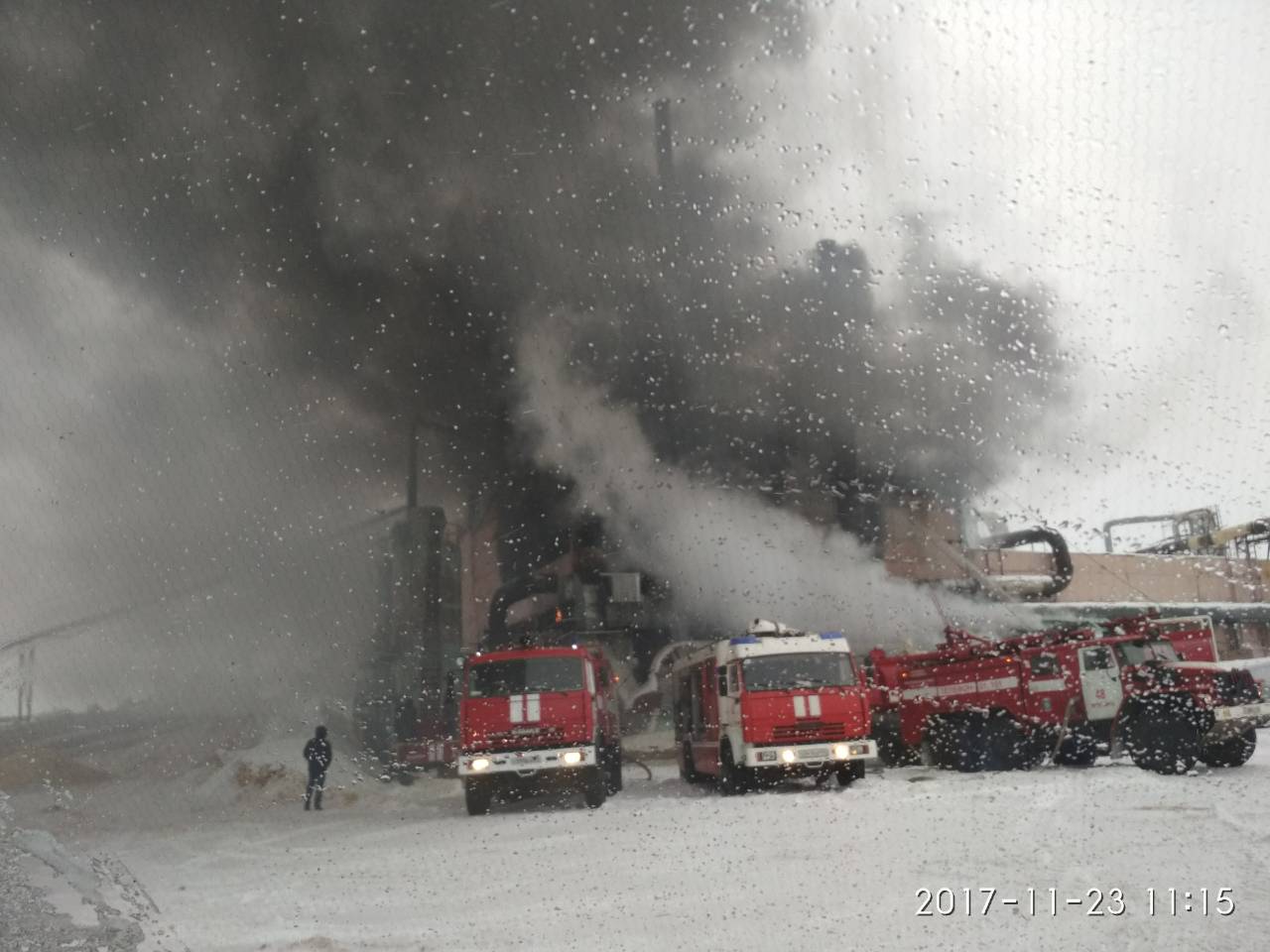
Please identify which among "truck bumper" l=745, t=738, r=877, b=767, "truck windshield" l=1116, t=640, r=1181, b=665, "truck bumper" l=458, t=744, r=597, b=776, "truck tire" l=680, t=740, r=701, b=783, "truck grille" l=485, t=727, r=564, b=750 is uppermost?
"truck windshield" l=1116, t=640, r=1181, b=665

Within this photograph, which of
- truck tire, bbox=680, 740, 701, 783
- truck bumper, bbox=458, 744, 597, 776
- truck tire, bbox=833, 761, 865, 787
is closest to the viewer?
truck bumper, bbox=458, 744, 597, 776

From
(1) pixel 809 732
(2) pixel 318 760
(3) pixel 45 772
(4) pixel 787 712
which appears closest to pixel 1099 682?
(1) pixel 809 732

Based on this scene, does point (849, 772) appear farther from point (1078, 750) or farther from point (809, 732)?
point (1078, 750)

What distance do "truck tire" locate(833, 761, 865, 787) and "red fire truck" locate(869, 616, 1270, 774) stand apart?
2.39 meters

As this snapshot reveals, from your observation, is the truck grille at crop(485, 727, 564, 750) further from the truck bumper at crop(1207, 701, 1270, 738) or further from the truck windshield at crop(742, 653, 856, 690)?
the truck bumper at crop(1207, 701, 1270, 738)

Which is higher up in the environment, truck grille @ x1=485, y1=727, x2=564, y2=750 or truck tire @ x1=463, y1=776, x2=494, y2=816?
truck grille @ x1=485, y1=727, x2=564, y2=750

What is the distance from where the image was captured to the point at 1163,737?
42.3 feet

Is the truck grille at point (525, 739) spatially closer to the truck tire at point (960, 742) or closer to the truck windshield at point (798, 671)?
the truck windshield at point (798, 671)

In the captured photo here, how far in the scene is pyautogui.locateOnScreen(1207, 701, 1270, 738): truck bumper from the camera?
12.4 meters

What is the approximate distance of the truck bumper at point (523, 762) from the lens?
543 inches

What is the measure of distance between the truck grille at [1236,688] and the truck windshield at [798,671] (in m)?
4.64

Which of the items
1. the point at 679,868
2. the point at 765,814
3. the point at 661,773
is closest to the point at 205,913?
the point at 679,868

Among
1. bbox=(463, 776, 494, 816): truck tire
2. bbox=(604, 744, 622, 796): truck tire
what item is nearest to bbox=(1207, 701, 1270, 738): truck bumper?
bbox=(604, 744, 622, 796): truck tire

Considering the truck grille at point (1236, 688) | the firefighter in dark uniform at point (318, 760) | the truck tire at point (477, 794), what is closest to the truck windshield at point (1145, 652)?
the truck grille at point (1236, 688)
